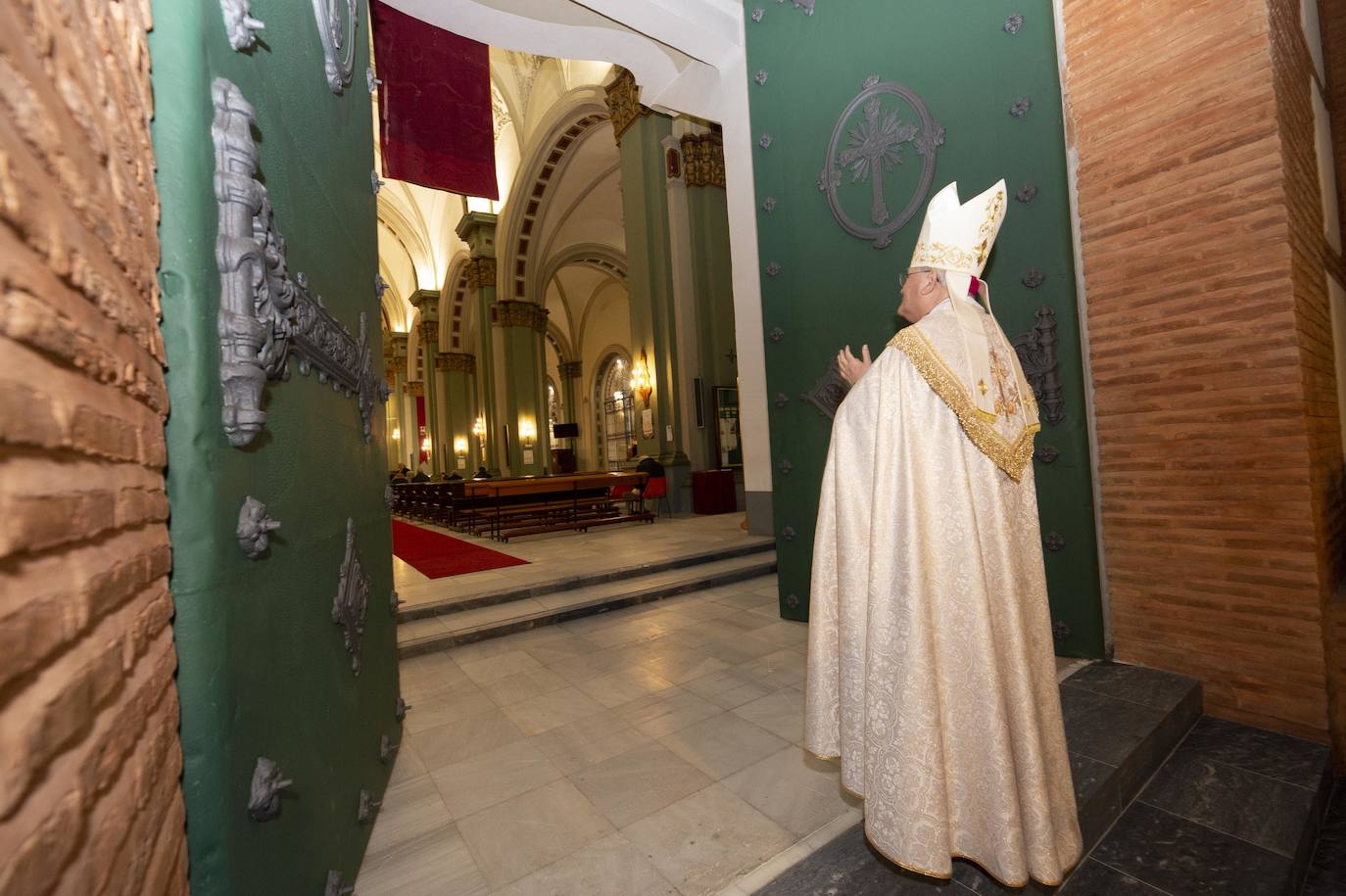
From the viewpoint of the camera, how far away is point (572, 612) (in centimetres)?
438

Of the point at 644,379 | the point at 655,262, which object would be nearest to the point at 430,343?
the point at 644,379

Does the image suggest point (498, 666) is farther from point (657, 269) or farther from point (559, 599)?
point (657, 269)

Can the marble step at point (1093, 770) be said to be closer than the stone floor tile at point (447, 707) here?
Yes

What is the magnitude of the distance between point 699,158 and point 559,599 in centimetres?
804

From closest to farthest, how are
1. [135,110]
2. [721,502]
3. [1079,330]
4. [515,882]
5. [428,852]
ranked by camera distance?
[135,110]
[515,882]
[428,852]
[1079,330]
[721,502]

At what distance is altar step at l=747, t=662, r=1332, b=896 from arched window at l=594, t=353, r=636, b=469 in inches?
848

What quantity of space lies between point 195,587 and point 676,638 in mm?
3185

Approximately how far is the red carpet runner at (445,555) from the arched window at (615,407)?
1482cm

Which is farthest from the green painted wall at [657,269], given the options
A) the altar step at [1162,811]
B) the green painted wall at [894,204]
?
the altar step at [1162,811]

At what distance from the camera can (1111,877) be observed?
1658 mm

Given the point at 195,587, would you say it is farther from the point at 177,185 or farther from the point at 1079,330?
the point at 1079,330

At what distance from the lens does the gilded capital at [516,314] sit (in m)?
15.3

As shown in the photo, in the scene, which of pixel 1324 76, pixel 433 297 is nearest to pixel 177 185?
pixel 1324 76

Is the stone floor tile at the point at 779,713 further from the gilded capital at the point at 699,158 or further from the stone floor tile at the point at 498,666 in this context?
the gilded capital at the point at 699,158
